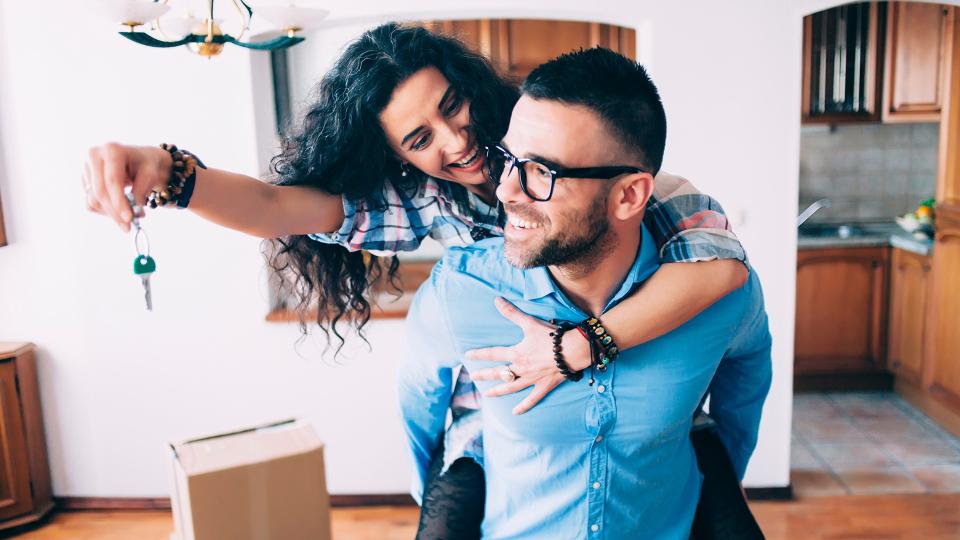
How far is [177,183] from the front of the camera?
1.17 m

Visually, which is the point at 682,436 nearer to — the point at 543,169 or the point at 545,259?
the point at 545,259

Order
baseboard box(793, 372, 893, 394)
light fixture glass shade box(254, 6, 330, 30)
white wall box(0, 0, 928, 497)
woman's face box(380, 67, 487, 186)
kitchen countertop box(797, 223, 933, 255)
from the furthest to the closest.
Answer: baseboard box(793, 372, 893, 394), kitchen countertop box(797, 223, 933, 255), white wall box(0, 0, 928, 497), light fixture glass shade box(254, 6, 330, 30), woman's face box(380, 67, 487, 186)

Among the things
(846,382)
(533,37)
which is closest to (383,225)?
(533,37)

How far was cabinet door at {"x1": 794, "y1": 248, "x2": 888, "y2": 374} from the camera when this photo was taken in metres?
4.46

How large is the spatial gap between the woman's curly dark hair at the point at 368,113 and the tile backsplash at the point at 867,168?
3.77m

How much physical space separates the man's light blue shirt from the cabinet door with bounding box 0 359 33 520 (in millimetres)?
2507

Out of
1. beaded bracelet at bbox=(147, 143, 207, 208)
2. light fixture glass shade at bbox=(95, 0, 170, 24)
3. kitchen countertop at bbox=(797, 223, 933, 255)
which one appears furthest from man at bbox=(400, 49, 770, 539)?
kitchen countertop at bbox=(797, 223, 933, 255)

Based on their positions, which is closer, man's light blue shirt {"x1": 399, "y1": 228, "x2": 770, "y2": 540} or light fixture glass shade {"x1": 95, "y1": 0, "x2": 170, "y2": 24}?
man's light blue shirt {"x1": 399, "y1": 228, "x2": 770, "y2": 540}

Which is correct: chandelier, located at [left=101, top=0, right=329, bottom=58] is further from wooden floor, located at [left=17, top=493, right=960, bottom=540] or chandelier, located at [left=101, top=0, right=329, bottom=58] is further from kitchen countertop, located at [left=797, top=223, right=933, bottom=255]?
kitchen countertop, located at [left=797, top=223, right=933, bottom=255]

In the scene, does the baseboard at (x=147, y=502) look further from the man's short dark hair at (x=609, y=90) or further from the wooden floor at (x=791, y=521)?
the man's short dark hair at (x=609, y=90)

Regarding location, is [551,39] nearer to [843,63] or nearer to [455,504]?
[843,63]

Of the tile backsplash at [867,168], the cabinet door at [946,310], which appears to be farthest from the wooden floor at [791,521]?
the tile backsplash at [867,168]

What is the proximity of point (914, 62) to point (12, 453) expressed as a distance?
4.83 m

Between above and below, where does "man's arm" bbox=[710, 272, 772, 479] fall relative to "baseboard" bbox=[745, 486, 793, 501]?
above
